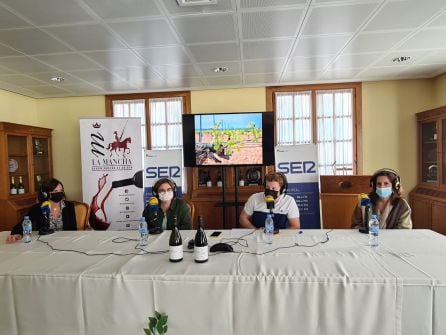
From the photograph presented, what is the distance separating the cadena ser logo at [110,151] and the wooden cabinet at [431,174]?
4.23m

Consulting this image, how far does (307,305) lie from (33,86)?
4.51 metres

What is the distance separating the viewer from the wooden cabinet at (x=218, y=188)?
4328 mm

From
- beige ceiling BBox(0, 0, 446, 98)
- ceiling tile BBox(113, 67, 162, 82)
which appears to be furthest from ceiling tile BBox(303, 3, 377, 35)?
ceiling tile BBox(113, 67, 162, 82)

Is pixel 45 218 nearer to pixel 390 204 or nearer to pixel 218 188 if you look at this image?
pixel 218 188

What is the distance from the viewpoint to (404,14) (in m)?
2.24

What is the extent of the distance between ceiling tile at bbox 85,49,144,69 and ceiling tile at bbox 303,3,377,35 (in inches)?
70.1

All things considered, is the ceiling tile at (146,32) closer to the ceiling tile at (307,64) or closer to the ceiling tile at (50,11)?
the ceiling tile at (50,11)

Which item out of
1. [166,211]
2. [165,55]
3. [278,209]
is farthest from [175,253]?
[165,55]

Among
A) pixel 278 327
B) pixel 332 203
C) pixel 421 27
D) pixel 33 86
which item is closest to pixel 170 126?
pixel 33 86

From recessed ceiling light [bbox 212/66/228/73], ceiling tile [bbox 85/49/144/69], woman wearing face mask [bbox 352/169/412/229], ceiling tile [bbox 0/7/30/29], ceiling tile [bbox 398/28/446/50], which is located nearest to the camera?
ceiling tile [bbox 0/7/30/29]

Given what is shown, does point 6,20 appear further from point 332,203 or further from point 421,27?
point 332,203

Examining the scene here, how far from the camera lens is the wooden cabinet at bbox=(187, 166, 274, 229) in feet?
14.2

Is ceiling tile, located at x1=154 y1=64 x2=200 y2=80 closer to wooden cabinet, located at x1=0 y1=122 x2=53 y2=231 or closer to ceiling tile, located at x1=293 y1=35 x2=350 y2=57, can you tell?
ceiling tile, located at x1=293 y1=35 x2=350 y2=57

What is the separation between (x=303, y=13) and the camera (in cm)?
218
